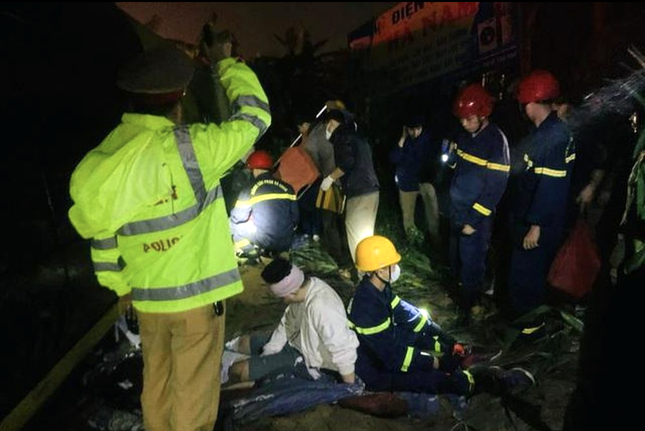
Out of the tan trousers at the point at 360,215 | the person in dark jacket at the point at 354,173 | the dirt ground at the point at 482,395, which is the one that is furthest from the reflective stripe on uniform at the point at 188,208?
the tan trousers at the point at 360,215

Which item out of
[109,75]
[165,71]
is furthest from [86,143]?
[165,71]

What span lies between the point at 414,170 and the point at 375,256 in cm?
297

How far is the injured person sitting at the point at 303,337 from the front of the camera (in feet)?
11.3

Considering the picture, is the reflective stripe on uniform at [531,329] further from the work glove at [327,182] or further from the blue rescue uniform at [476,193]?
the work glove at [327,182]

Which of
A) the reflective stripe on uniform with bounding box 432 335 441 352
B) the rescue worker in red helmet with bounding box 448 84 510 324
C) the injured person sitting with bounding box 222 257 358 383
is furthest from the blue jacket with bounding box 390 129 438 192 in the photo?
the injured person sitting with bounding box 222 257 358 383

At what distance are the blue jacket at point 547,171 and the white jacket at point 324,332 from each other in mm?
1657

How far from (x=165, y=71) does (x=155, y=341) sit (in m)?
1.30

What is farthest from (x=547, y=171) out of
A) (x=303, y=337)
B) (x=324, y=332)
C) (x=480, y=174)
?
(x=303, y=337)

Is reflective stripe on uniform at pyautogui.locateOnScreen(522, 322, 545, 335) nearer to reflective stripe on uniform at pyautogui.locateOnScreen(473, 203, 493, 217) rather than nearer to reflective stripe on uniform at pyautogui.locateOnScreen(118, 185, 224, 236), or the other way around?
reflective stripe on uniform at pyautogui.locateOnScreen(473, 203, 493, 217)

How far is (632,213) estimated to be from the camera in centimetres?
A: 201

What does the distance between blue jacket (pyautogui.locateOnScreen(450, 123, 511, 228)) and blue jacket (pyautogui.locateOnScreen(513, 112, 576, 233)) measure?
199mm

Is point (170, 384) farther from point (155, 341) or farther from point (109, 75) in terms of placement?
point (109, 75)

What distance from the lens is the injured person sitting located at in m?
3.44

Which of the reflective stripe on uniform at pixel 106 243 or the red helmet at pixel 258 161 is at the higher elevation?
the red helmet at pixel 258 161
